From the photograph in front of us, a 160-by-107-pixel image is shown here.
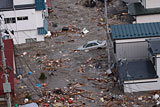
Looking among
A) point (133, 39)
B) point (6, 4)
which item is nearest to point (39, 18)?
point (6, 4)

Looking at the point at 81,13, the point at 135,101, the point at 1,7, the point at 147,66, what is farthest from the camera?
the point at 81,13

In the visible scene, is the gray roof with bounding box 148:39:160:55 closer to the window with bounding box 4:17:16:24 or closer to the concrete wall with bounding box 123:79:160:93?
the concrete wall with bounding box 123:79:160:93

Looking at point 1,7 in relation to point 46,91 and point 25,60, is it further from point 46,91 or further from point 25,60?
point 46,91

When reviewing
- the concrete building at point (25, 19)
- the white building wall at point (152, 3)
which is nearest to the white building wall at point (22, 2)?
the concrete building at point (25, 19)

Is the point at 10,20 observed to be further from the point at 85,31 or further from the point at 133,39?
the point at 133,39

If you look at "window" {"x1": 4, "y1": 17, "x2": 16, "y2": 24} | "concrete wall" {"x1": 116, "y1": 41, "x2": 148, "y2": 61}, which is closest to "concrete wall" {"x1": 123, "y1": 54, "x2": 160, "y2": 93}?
"concrete wall" {"x1": 116, "y1": 41, "x2": 148, "y2": 61}

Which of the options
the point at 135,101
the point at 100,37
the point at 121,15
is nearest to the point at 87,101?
the point at 135,101
